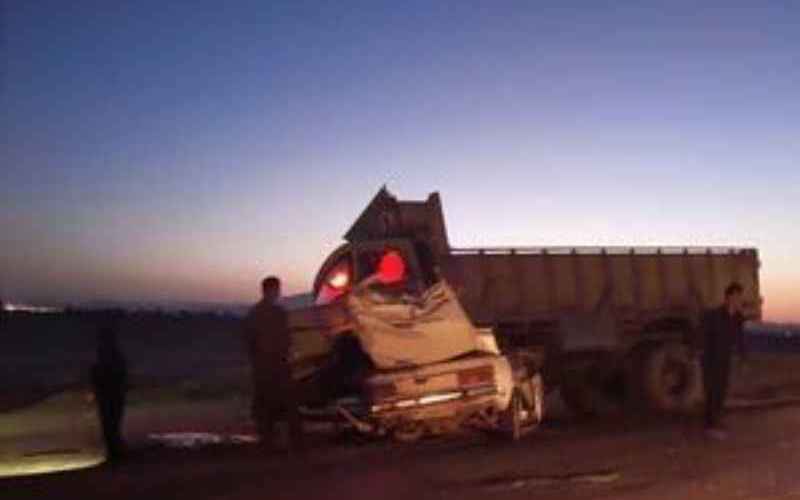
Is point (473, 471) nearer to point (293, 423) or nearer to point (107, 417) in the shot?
point (293, 423)

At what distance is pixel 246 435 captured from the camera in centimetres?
2169

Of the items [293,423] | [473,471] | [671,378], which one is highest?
[293,423]

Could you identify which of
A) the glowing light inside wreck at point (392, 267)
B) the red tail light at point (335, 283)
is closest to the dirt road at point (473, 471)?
the glowing light inside wreck at point (392, 267)

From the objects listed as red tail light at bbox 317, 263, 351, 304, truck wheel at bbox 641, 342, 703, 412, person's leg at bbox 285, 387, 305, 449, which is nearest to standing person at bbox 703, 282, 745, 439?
red tail light at bbox 317, 263, 351, 304

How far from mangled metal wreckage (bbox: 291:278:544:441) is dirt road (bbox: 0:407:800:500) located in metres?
0.35

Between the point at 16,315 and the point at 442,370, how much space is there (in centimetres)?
9523

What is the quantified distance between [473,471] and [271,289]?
3.47 m

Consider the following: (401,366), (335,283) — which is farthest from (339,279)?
(401,366)

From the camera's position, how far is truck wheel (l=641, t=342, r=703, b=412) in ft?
77.7

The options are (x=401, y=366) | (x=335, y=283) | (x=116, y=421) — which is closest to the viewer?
(x=401, y=366)

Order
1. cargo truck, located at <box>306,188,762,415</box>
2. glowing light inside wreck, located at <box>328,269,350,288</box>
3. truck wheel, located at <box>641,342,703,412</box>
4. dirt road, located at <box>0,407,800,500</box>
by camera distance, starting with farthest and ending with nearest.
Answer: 1. truck wheel, located at <box>641,342,703,412</box>
2. cargo truck, located at <box>306,188,762,415</box>
3. glowing light inside wreck, located at <box>328,269,350,288</box>
4. dirt road, located at <box>0,407,800,500</box>

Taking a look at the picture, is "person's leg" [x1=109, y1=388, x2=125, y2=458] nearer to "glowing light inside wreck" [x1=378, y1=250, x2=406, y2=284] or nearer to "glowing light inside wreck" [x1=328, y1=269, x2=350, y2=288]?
"glowing light inside wreck" [x1=328, y1=269, x2=350, y2=288]

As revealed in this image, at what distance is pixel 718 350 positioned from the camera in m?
17.7

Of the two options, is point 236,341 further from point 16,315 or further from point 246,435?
point 246,435
